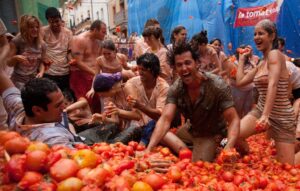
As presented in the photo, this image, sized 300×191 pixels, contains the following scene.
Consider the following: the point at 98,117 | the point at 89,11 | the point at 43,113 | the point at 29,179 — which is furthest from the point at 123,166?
the point at 89,11

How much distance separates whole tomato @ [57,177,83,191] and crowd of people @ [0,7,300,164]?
759 mm

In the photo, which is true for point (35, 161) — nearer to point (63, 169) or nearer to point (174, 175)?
point (63, 169)

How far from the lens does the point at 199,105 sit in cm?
377

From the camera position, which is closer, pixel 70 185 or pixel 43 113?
pixel 70 185

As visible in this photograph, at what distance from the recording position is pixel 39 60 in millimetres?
5391

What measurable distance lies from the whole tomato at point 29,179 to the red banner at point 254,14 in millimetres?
9807

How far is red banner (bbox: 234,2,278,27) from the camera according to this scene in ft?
34.2

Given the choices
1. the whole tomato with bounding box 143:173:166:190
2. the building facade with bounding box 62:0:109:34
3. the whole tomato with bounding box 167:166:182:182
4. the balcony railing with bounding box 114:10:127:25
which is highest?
the building facade with bounding box 62:0:109:34

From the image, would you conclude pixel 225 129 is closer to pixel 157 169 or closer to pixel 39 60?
pixel 157 169

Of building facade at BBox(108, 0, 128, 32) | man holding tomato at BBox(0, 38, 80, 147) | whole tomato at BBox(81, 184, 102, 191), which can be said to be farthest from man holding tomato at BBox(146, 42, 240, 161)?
building facade at BBox(108, 0, 128, 32)

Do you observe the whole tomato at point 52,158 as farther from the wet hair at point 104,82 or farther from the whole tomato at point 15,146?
the wet hair at point 104,82

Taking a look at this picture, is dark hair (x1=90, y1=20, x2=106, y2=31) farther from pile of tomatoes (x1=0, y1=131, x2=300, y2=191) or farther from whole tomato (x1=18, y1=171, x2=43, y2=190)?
whole tomato (x1=18, y1=171, x2=43, y2=190)

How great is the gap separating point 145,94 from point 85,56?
6.50 ft

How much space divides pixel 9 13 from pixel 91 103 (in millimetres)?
2041
